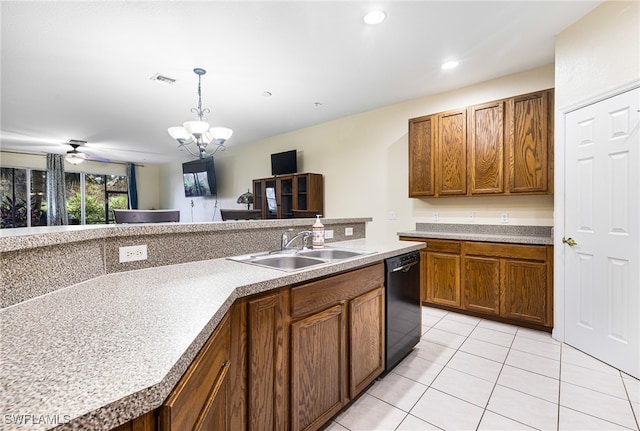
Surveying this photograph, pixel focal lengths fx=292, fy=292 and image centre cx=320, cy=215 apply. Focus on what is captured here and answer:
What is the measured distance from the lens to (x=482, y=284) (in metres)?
3.08

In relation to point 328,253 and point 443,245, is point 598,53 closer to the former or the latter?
point 443,245

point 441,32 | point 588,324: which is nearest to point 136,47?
point 441,32

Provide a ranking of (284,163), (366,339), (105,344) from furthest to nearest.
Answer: (284,163) < (366,339) < (105,344)

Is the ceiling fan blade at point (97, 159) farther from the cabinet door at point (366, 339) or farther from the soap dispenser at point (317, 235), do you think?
the cabinet door at point (366, 339)

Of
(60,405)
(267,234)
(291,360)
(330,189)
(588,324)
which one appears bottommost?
(588,324)

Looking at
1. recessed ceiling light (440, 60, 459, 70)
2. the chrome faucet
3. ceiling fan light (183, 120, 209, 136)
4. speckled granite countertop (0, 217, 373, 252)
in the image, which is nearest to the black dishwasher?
the chrome faucet

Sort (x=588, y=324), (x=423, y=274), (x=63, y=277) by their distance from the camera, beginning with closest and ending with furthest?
(x=63, y=277) → (x=588, y=324) → (x=423, y=274)

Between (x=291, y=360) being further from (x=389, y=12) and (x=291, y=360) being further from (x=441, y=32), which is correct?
(x=441, y=32)

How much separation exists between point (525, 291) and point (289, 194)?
376cm

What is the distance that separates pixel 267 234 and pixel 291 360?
2.90 ft

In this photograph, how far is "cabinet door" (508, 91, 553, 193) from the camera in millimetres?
2846

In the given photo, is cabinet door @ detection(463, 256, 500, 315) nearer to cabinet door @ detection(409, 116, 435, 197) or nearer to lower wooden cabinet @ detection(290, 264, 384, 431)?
cabinet door @ detection(409, 116, 435, 197)

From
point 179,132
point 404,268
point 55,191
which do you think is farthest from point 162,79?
point 55,191

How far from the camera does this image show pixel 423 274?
11.5 ft
